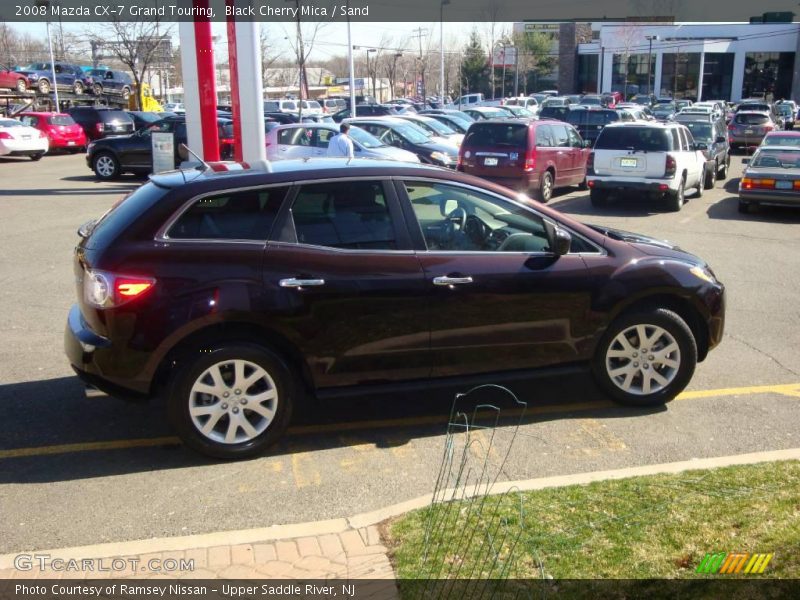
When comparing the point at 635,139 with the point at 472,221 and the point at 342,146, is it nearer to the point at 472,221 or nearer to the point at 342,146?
the point at 342,146

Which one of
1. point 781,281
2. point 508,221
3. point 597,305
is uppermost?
point 508,221

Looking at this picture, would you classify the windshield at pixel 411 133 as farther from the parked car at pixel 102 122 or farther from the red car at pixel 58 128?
the red car at pixel 58 128

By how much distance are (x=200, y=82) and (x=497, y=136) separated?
6125mm

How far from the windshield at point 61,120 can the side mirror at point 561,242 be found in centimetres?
2838

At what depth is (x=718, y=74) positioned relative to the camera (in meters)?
71.6

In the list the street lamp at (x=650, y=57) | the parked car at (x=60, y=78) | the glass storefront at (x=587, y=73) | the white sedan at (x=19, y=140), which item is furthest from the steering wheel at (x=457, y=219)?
the glass storefront at (x=587, y=73)

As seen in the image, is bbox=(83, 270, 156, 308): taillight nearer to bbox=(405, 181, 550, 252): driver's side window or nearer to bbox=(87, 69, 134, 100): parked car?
bbox=(405, 181, 550, 252): driver's side window

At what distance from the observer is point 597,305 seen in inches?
221

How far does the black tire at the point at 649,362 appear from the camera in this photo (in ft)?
18.8

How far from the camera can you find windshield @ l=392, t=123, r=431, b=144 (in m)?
20.4

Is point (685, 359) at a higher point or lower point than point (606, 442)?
higher

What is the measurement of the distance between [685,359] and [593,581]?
276 centimetres

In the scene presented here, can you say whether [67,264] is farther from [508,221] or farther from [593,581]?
[593,581]

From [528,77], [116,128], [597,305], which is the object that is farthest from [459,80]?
[597,305]
